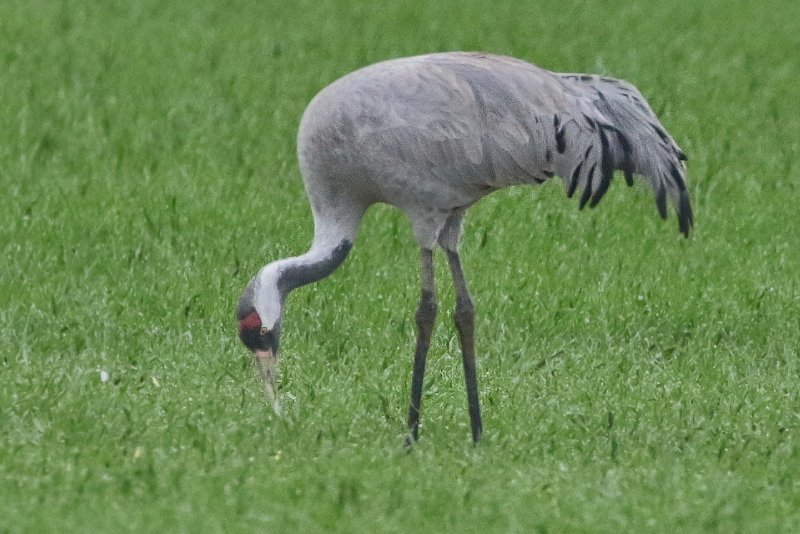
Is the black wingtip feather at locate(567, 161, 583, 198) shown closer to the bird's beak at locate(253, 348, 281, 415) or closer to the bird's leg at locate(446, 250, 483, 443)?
the bird's leg at locate(446, 250, 483, 443)

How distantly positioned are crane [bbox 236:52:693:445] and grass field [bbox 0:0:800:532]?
1.79 feet

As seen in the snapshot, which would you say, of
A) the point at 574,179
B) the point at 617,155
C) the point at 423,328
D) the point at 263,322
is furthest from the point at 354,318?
the point at 617,155

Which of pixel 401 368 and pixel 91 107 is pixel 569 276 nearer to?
Result: pixel 401 368

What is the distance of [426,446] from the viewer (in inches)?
Answer: 274

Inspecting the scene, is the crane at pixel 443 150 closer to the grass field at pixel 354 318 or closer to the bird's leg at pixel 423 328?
the bird's leg at pixel 423 328

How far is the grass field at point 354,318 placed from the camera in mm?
6113

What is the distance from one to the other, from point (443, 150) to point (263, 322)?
0.99 meters

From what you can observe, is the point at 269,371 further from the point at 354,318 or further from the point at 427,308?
the point at 354,318

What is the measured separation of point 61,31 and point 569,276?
297 inches

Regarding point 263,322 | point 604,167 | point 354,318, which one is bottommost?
point 354,318

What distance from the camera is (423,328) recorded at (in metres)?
7.44

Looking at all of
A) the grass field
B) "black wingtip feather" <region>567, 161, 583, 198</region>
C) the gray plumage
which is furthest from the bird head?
"black wingtip feather" <region>567, 161, 583, 198</region>

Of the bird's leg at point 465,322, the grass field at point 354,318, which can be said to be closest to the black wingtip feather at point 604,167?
A: the bird's leg at point 465,322

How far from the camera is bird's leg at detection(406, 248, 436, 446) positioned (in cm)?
723
